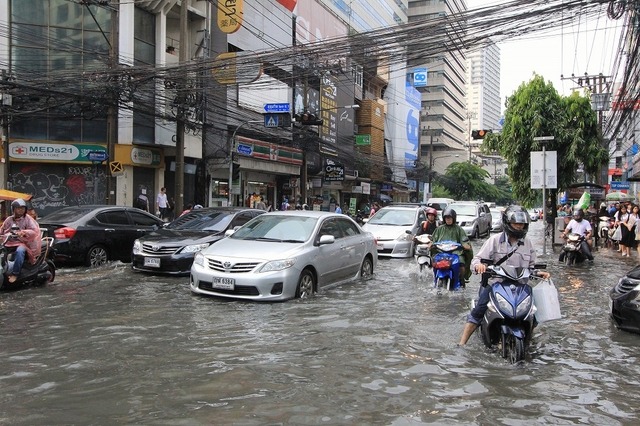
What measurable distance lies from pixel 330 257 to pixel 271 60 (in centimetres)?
874

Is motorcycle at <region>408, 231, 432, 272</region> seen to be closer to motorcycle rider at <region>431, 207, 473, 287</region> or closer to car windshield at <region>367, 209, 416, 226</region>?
motorcycle rider at <region>431, 207, 473, 287</region>

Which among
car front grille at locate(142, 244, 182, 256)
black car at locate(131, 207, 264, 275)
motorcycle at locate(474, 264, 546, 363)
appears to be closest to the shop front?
black car at locate(131, 207, 264, 275)

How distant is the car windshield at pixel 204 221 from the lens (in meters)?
11.9

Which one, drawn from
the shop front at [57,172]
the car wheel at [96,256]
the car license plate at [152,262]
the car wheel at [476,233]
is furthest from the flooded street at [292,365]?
the car wheel at [476,233]

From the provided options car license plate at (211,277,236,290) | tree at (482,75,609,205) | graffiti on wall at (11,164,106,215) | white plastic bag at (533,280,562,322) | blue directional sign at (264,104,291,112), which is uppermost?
blue directional sign at (264,104,291,112)

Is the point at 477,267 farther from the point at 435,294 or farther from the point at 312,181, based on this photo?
the point at 312,181

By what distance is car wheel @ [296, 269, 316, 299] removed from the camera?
8.73m

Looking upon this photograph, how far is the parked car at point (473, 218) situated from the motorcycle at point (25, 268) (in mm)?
16356

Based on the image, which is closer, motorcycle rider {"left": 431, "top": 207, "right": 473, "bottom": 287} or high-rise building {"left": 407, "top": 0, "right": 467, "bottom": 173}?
motorcycle rider {"left": 431, "top": 207, "right": 473, "bottom": 287}

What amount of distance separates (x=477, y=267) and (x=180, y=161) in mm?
15473

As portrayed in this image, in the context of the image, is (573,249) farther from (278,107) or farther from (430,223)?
(278,107)

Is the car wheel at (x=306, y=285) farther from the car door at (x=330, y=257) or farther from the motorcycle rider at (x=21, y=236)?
the motorcycle rider at (x=21, y=236)

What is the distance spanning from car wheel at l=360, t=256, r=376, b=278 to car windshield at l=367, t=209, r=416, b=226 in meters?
5.01

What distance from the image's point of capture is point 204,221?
39.9 ft
